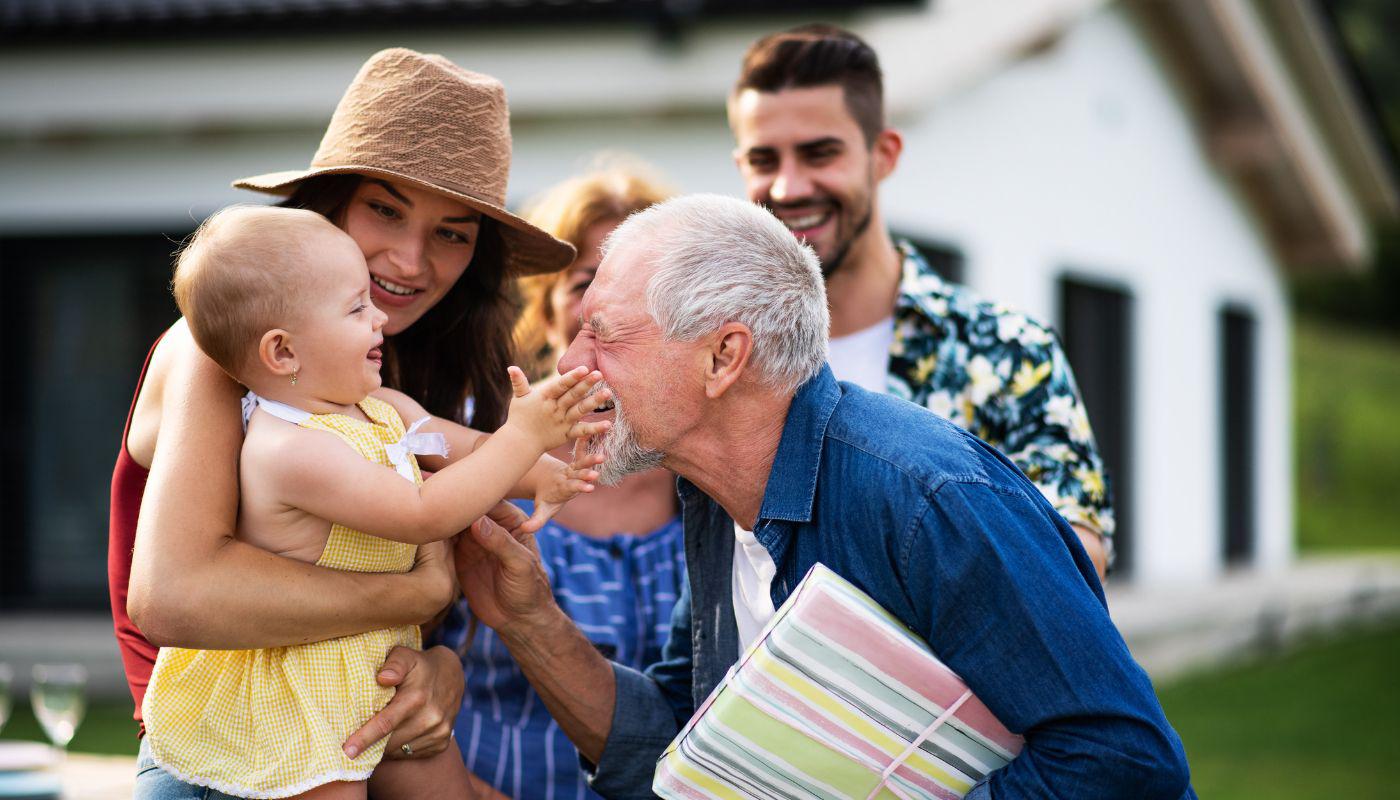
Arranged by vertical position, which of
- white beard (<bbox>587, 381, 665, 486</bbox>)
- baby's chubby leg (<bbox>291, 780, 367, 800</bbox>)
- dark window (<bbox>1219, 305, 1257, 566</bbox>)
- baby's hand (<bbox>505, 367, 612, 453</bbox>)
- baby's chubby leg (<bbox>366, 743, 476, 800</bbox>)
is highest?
baby's hand (<bbox>505, 367, 612, 453</bbox>)

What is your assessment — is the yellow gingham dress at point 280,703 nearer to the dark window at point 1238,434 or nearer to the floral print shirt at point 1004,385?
the floral print shirt at point 1004,385

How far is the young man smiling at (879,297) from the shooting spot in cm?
335

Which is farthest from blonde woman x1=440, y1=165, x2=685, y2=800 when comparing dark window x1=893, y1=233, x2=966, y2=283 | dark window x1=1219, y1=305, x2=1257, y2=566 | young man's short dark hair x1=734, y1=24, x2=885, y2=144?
dark window x1=1219, y1=305, x2=1257, y2=566

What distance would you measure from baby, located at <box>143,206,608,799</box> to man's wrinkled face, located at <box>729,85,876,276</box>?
1.50 meters

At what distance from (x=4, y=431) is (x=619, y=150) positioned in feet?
13.9

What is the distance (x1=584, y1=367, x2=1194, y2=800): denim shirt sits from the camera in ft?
7.06

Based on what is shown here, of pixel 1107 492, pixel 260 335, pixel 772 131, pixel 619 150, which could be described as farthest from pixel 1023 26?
pixel 260 335

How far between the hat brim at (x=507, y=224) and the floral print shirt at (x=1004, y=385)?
0.89m

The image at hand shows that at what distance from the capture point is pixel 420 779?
2607 millimetres

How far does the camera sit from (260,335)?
2391 millimetres

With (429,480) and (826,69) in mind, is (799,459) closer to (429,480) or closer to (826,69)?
(429,480)

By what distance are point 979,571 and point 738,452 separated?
52 centimetres

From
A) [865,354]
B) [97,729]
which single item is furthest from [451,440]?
[97,729]

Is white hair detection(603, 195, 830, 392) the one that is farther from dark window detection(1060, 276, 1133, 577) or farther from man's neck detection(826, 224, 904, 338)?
dark window detection(1060, 276, 1133, 577)
